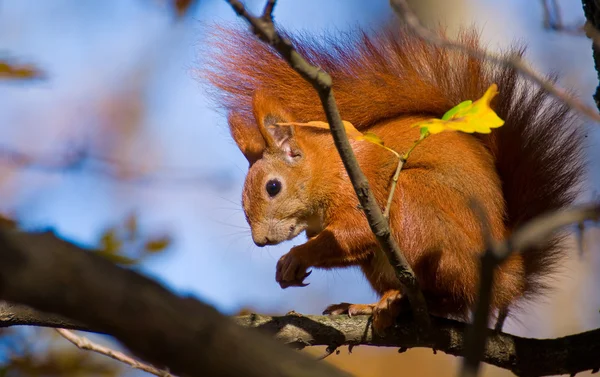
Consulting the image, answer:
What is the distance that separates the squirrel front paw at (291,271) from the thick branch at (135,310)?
1.40 meters

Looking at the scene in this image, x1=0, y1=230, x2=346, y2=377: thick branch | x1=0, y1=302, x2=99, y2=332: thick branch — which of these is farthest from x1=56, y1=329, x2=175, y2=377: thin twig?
x1=0, y1=230, x2=346, y2=377: thick branch

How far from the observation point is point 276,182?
2.63 metres

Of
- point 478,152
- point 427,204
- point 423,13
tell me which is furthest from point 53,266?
point 423,13

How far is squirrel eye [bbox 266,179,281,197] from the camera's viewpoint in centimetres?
262

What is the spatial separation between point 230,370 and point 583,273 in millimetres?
4736

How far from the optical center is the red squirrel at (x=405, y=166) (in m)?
2.35

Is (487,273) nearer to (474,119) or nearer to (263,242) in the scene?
(474,119)

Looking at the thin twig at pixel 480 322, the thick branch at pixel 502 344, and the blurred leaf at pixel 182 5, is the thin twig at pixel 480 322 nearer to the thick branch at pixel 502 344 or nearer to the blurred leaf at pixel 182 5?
the thick branch at pixel 502 344

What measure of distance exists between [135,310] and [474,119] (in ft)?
2.87

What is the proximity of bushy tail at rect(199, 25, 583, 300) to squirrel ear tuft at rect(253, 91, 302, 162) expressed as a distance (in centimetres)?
6

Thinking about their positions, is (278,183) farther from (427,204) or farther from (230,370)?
(230,370)

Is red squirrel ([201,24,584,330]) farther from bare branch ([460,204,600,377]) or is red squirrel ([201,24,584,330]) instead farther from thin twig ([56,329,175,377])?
bare branch ([460,204,600,377])

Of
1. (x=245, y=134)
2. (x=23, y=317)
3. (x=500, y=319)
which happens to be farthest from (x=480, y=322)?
(x=245, y=134)

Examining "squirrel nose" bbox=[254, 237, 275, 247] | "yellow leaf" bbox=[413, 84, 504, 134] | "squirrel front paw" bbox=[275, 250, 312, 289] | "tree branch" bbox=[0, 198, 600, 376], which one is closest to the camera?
"tree branch" bbox=[0, 198, 600, 376]
